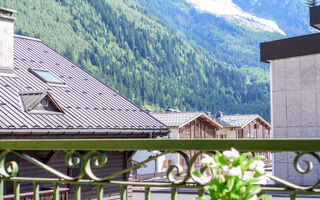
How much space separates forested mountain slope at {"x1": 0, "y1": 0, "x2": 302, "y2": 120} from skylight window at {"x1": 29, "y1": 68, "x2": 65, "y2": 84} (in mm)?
115564

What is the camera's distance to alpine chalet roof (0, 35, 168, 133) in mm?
15492

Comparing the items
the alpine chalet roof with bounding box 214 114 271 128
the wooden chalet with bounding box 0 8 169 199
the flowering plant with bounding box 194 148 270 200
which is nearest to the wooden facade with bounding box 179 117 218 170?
the alpine chalet roof with bounding box 214 114 271 128

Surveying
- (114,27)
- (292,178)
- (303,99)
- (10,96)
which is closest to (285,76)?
(303,99)

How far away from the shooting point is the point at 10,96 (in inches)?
639

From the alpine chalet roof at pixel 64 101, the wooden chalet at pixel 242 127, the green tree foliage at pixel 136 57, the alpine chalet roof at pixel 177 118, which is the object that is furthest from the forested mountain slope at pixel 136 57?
the alpine chalet roof at pixel 64 101

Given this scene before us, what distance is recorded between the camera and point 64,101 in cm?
1795

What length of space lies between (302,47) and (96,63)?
12220cm

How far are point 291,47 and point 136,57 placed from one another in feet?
482

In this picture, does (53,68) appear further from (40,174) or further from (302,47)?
(302,47)

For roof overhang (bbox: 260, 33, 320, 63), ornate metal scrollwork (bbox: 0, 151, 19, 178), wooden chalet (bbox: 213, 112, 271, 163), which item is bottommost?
ornate metal scrollwork (bbox: 0, 151, 19, 178)

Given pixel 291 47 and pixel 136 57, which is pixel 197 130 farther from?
pixel 136 57

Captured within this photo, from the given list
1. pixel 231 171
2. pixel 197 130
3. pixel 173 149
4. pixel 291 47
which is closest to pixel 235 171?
pixel 231 171

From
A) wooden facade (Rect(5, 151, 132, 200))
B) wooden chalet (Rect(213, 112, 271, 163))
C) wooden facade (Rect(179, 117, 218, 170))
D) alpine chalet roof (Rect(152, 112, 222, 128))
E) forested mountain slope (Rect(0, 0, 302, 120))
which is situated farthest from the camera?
forested mountain slope (Rect(0, 0, 302, 120))

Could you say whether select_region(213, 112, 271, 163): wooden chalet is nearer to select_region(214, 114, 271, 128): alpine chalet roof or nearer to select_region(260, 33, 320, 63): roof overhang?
select_region(214, 114, 271, 128): alpine chalet roof
